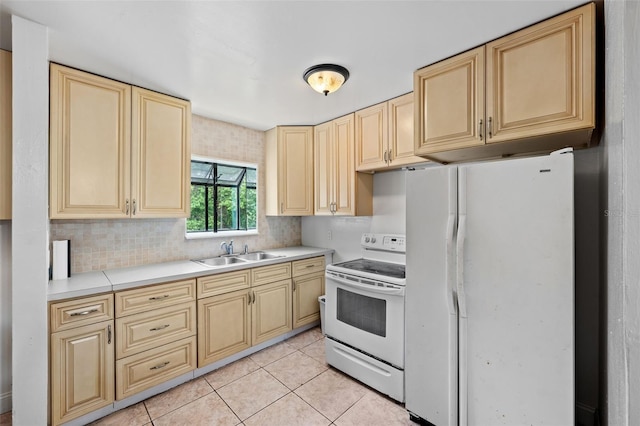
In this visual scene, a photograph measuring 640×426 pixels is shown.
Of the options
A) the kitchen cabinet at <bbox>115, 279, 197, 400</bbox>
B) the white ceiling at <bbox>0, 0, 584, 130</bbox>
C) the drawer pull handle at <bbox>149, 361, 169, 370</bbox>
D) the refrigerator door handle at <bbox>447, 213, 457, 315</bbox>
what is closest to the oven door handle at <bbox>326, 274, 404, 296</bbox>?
the refrigerator door handle at <bbox>447, 213, 457, 315</bbox>

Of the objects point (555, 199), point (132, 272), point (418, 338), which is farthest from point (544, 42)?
point (132, 272)

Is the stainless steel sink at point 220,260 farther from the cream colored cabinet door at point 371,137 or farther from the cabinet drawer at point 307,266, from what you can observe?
the cream colored cabinet door at point 371,137

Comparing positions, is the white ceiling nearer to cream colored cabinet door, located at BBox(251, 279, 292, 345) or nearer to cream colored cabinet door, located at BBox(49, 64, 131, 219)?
cream colored cabinet door, located at BBox(49, 64, 131, 219)

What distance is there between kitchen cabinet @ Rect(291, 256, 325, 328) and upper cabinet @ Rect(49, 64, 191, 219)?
1359 mm

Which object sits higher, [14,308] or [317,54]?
[317,54]

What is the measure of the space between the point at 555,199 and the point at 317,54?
63.7 inches

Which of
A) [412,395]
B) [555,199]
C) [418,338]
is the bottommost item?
[412,395]

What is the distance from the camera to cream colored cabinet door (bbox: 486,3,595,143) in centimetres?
141

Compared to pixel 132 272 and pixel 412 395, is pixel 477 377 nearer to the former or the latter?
pixel 412 395

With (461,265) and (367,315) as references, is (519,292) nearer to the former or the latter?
(461,265)

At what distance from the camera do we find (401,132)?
98.3 inches

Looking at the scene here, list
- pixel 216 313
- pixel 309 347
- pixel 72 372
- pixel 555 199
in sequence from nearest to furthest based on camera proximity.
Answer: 1. pixel 555 199
2. pixel 72 372
3. pixel 216 313
4. pixel 309 347

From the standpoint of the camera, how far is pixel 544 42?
5.00 ft

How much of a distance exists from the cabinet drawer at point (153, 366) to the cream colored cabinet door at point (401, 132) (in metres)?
2.39
